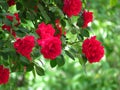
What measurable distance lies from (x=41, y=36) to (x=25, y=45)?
62mm

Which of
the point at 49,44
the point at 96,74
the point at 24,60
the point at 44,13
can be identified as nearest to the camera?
the point at 49,44

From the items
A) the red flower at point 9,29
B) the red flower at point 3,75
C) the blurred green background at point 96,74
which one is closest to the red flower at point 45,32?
the red flower at point 9,29

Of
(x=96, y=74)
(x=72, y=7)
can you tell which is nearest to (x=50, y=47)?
(x=72, y=7)

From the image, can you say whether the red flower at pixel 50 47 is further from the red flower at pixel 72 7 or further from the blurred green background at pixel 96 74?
the blurred green background at pixel 96 74

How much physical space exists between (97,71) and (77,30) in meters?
2.14

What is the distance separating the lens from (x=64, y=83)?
353 centimetres

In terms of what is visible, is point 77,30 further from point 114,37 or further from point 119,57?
point 119,57

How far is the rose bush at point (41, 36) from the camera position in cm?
120

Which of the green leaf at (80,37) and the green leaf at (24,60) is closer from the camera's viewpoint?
the green leaf at (24,60)

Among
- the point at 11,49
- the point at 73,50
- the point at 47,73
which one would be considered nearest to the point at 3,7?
the point at 11,49

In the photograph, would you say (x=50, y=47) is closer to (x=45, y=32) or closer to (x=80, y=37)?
(x=45, y=32)

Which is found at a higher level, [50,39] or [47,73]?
[47,73]

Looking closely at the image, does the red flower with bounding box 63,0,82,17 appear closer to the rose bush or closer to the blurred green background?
the rose bush

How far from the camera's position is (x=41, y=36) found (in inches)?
48.6
